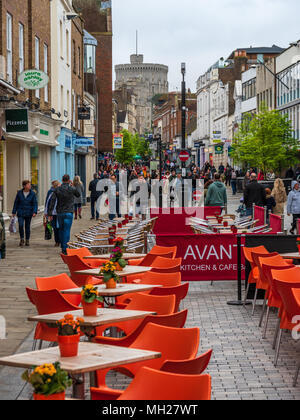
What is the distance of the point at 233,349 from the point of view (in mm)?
8953

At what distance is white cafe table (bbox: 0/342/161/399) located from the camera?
5.10m

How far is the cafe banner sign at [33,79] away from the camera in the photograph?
21688 mm

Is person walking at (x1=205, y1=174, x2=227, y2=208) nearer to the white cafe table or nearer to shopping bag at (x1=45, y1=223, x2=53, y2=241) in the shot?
shopping bag at (x1=45, y1=223, x2=53, y2=241)

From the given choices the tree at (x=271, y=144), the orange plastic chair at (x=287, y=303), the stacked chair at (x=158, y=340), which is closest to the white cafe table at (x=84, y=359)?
the stacked chair at (x=158, y=340)

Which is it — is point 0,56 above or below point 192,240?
above

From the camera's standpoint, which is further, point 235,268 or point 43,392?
point 235,268

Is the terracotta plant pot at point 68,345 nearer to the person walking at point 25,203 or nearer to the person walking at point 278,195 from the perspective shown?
the person walking at point 25,203

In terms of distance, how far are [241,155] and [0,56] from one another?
36248 mm

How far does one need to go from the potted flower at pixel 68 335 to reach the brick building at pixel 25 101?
49.4 ft

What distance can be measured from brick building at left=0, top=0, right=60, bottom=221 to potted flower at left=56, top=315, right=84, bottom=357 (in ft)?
49.4

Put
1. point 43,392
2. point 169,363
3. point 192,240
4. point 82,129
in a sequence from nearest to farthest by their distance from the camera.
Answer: point 43,392 < point 169,363 < point 192,240 < point 82,129

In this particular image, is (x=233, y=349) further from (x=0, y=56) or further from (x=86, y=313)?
(x=0, y=56)

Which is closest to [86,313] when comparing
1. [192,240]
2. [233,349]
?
[233,349]

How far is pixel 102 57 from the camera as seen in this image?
58625 mm
